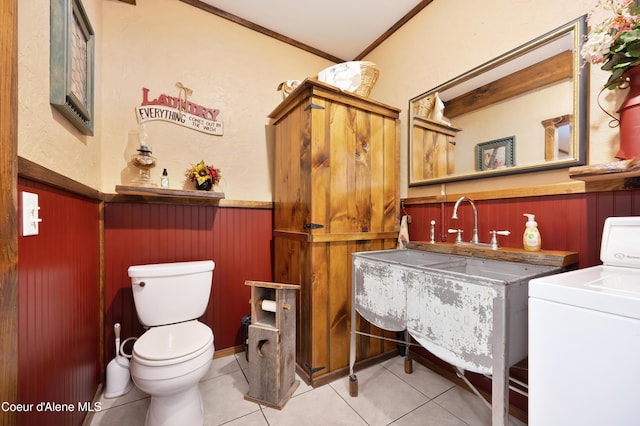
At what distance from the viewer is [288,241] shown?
2.09 metres

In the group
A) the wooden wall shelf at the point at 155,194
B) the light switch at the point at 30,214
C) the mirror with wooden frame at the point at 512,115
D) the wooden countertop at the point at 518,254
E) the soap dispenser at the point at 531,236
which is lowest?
the wooden countertop at the point at 518,254

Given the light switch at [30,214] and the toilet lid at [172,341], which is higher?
the light switch at [30,214]

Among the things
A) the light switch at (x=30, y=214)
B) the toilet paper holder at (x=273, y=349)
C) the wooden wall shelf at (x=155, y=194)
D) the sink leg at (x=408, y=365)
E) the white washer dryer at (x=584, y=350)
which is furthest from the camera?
the sink leg at (x=408, y=365)

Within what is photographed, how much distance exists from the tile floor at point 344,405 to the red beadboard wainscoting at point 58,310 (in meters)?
0.41

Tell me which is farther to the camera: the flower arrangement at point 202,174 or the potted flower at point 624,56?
the flower arrangement at point 202,174

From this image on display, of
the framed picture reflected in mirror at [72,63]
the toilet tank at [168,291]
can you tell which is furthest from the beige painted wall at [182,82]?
the toilet tank at [168,291]

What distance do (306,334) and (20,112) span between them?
178cm

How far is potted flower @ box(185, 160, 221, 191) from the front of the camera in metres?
1.95

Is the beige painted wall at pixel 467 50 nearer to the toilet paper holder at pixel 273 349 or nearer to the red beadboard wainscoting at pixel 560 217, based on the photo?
the red beadboard wainscoting at pixel 560 217

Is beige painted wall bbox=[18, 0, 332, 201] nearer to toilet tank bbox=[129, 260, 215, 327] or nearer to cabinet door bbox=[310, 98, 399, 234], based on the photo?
toilet tank bbox=[129, 260, 215, 327]

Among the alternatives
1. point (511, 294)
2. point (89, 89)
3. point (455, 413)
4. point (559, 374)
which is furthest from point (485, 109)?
point (89, 89)

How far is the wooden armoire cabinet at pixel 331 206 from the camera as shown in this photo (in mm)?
1787

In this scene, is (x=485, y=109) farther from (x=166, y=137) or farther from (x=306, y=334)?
(x=166, y=137)

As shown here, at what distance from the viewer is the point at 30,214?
0.85 m
